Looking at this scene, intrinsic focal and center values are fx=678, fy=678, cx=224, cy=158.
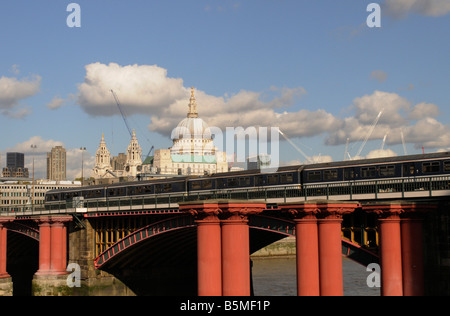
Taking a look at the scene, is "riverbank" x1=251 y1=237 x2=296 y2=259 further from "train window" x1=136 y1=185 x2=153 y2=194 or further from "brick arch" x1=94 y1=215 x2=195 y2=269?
"brick arch" x1=94 y1=215 x2=195 y2=269

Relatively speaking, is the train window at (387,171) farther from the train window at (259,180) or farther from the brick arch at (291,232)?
the train window at (259,180)

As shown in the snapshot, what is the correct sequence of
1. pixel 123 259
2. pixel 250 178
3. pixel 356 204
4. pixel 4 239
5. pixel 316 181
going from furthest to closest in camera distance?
pixel 4 239 → pixel 123 259 → pixel 250 178 → pixel 316 181 → pixel 356 204

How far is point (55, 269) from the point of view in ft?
295

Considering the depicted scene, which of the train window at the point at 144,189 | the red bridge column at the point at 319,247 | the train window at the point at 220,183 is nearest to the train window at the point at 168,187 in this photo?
the train window at the point at 144,189

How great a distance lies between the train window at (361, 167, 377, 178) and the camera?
65812mm

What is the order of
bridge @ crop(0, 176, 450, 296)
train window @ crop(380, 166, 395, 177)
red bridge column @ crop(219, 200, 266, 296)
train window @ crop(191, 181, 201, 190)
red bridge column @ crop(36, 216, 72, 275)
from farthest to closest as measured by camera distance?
red bridge column @ crop(36, 216, 72, 275)
train window @ crop(191, 181, 201, 190)
train window @ crop(380, 166, 395, 177)
red bridge column @ crop(219, 200, 266, 296)
bridge @ crop(0, 176, 450, 296)

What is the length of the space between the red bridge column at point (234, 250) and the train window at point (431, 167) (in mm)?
20936

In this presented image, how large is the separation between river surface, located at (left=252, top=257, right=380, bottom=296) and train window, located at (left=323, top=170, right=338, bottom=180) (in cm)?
2466

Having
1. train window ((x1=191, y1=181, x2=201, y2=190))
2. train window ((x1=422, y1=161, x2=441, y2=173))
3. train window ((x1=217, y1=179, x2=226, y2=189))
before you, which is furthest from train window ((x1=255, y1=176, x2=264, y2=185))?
train window ((x1=422, y1=161, x2=441, y2=173))
